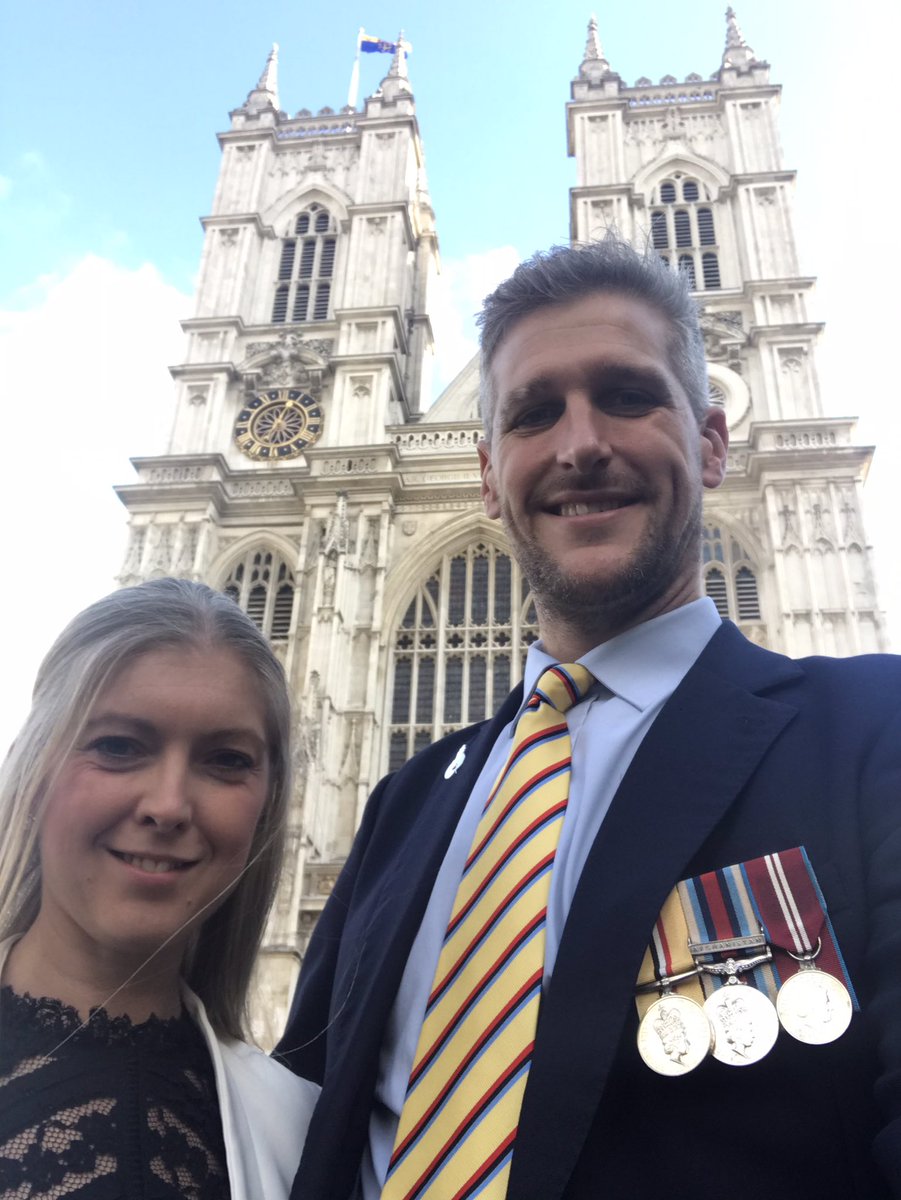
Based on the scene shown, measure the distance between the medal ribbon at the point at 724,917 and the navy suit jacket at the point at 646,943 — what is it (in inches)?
1.4

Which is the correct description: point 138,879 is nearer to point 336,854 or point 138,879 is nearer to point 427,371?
point 336,854

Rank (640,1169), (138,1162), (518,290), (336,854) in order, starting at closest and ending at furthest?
(640,1169)
(138,1162)
(518,290)
(336,854)

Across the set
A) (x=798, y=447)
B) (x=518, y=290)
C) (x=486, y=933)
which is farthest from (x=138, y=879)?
(x=798, y=447)

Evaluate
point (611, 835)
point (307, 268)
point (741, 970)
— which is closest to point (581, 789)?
point (611, 835)

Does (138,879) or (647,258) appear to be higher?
(647,258)

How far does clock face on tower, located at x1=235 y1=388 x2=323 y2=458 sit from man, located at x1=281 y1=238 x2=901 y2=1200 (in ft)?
65.0

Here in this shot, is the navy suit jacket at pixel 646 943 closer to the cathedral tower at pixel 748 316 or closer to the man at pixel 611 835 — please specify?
the man at pixel 611 835

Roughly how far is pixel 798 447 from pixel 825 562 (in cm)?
275

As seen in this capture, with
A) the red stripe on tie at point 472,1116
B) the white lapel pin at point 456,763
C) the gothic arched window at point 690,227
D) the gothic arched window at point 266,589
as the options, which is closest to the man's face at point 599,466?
the white lapel pin at point 456,763

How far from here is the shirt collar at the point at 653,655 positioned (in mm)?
2102

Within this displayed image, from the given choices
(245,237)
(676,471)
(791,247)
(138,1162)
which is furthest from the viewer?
(245,237)

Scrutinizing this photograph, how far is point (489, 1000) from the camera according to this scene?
5.57 ft

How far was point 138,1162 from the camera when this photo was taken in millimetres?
1652

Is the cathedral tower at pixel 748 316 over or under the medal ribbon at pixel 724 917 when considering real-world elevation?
over
